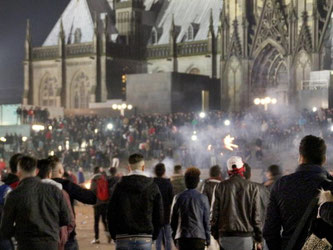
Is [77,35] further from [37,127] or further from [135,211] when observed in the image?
[135,211]

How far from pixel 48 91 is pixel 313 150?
6407 centimetres

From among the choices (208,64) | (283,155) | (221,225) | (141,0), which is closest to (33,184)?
(221,225)

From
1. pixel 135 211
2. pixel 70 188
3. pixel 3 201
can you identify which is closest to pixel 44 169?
pixel 70 188

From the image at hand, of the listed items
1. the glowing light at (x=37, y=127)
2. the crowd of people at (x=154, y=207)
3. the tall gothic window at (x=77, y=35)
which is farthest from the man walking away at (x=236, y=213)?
the tall gothic window at (x=77, y=35)

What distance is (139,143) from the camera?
122ft

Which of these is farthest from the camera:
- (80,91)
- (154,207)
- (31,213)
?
(80,91)

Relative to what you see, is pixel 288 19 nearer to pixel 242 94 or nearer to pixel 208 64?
pixel 242 94

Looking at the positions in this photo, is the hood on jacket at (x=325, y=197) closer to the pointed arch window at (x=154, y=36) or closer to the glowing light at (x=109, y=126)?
the glowing light at (x=109, y=126)

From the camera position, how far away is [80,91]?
6494 centimetres

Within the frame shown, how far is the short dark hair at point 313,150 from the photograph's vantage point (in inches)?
197

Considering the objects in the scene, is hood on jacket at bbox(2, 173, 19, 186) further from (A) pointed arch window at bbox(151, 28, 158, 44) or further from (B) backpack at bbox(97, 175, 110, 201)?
(A) pointed arch window at bbox(151, 28, 158, 44)

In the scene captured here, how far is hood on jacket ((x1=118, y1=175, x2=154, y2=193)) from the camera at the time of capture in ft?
23.2

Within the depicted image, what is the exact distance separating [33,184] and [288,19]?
41.6 meters

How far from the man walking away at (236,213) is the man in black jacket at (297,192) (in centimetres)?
263
